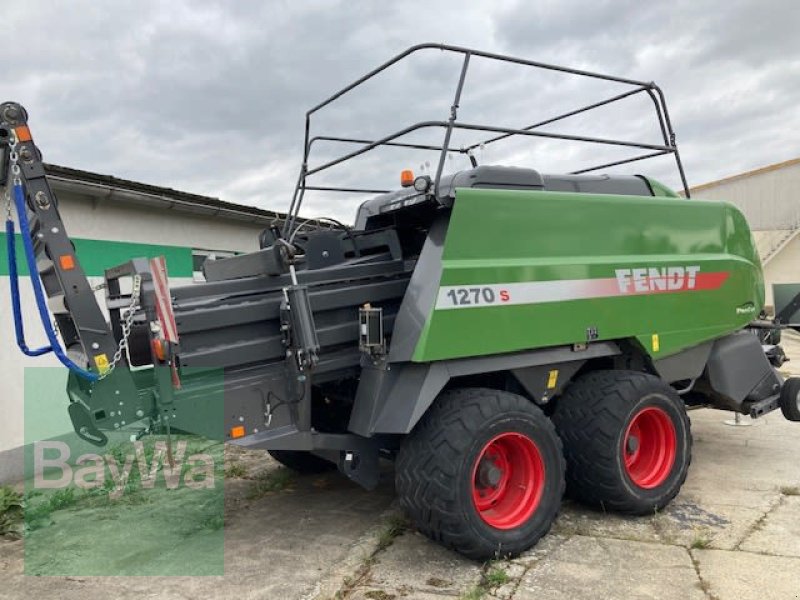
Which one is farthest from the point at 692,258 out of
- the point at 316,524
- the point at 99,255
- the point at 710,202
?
the point at 99,255

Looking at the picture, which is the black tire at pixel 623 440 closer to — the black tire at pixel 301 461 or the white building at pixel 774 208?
the black tire at pixel 301 461

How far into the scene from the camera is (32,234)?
3172 millimetres

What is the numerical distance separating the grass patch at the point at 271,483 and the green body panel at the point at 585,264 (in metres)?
2.04

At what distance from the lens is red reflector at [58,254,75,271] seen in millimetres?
3102

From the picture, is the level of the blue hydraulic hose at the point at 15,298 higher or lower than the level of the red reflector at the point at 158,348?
higher

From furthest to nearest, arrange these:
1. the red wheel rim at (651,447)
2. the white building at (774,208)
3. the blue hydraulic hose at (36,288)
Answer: the white building at (774,208)
the red wheel rim at (651,447)
the blue hydraulic hose at (36,288)

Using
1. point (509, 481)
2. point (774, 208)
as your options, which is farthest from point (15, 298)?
point (774, 208)

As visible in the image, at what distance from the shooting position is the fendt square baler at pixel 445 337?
10.4 ft

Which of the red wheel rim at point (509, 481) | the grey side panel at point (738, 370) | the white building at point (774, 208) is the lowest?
the red wheel rim at point (509, 481)

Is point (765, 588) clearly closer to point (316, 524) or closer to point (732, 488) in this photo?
point (732, 488)

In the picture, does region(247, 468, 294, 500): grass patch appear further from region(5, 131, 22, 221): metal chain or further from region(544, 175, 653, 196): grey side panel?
region(544, 175, 653, 196): grey side panel

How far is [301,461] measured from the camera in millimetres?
5117

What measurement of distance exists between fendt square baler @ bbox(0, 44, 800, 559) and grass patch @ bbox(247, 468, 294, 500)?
41.9 inches

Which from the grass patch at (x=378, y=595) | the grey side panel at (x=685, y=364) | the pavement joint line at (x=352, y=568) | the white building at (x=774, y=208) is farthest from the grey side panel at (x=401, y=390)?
the white building at (x=774, y=208)
